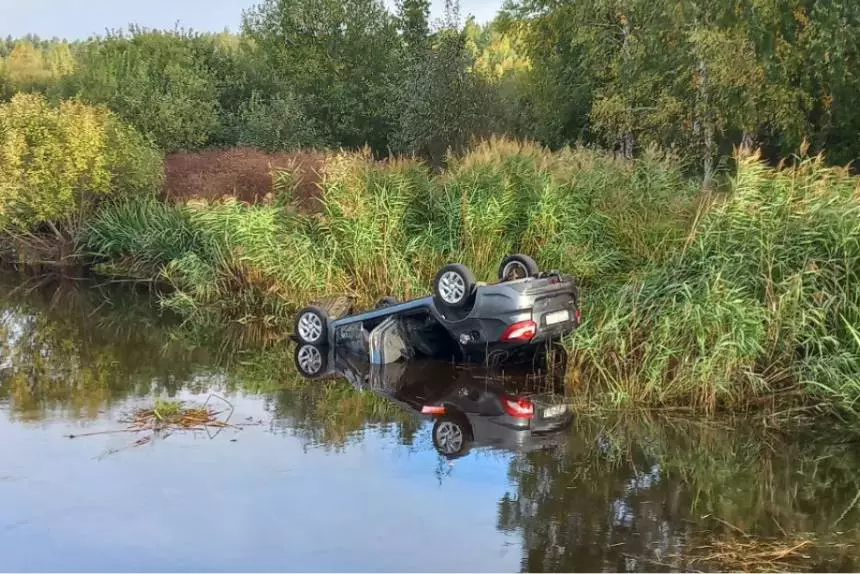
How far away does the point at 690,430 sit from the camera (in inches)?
303

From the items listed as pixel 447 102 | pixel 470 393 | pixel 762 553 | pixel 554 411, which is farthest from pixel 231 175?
pixel 762 553

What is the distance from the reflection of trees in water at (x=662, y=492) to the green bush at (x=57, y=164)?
14501 millimetres

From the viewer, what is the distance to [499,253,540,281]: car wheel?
1007 cm

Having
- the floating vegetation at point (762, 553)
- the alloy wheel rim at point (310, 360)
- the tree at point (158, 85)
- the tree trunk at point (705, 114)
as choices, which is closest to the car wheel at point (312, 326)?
the alloy wheel rim at point (310, 360)

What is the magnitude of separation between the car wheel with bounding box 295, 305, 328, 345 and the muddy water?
5.68 feet

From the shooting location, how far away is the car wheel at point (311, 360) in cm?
1021

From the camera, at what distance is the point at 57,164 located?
1875 cm

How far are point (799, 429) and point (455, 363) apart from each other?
Answer: 12.8 feet

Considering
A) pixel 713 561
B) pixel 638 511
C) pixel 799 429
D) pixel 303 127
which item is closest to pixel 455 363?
pixel 799 429

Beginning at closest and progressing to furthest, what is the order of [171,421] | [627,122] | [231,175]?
[171,421] → [231,175] → [627,122]

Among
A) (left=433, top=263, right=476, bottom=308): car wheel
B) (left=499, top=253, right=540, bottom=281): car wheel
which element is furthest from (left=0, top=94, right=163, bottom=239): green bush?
(left=433, top=263, right=476, bottom=308): car wheel

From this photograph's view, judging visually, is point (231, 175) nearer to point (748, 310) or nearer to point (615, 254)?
point (615, 254)

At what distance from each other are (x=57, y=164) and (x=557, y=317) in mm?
13630

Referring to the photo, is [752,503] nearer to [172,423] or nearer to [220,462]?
[220,462]
